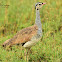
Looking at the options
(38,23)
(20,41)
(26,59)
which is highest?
(38,23)

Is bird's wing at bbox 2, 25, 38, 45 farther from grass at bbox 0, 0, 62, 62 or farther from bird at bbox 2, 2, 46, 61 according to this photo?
grass at bbox 0, 0, 62, 62

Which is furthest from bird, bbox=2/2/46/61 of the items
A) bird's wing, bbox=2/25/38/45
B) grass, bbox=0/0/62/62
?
grass, bbox=0/0/62/62

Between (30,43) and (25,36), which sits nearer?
(30,43)

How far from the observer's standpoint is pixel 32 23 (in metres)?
6.63

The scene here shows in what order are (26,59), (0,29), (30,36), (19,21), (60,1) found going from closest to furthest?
(26,59) → (30,36) → (0,29) → (19,21) → (60,1)

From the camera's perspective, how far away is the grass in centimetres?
440

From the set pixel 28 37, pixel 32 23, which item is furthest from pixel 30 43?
pixel 32 23

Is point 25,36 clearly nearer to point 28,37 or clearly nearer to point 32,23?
point 28,37

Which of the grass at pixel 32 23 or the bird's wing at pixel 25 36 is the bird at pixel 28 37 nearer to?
the bird's wing at pixel 25 36

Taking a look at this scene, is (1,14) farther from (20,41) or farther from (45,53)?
(45,53)

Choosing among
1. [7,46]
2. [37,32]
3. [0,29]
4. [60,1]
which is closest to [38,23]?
[37,32]

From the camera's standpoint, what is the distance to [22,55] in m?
4.41

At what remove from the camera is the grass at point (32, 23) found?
4399 millimetres

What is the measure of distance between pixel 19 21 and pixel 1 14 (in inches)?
30.8
